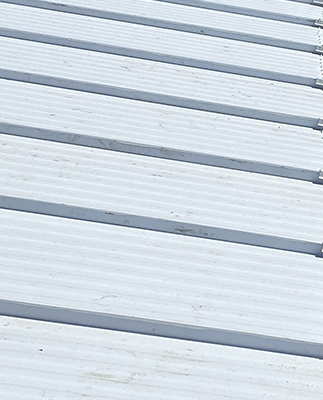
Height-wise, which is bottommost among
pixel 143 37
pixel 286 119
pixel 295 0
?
pixel 286 119

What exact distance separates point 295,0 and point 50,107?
111 inches

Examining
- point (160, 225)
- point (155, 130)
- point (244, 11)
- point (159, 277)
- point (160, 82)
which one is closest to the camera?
point (159, 277)

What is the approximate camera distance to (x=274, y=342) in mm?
2865

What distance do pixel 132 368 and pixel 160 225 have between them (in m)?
0.89

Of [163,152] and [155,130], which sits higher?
[155,130]

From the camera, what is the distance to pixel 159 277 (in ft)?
9.93

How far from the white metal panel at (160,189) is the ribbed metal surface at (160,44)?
1212mm

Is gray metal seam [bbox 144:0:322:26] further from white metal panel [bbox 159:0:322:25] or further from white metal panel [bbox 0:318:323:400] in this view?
white metal panel [bbox 0:318:323:400]

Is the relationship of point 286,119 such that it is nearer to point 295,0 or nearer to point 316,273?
point 316,273

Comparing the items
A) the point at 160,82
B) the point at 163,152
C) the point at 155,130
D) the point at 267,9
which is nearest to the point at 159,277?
the point at 163,152

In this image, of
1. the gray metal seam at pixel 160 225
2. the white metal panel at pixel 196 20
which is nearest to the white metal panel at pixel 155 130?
the gray metal seam at pixel 160 225

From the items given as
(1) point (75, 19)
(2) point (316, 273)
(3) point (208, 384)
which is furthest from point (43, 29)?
(3) point (208, 384)

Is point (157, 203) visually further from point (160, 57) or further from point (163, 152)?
point (160, 57)

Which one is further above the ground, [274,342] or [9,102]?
[9,102]
